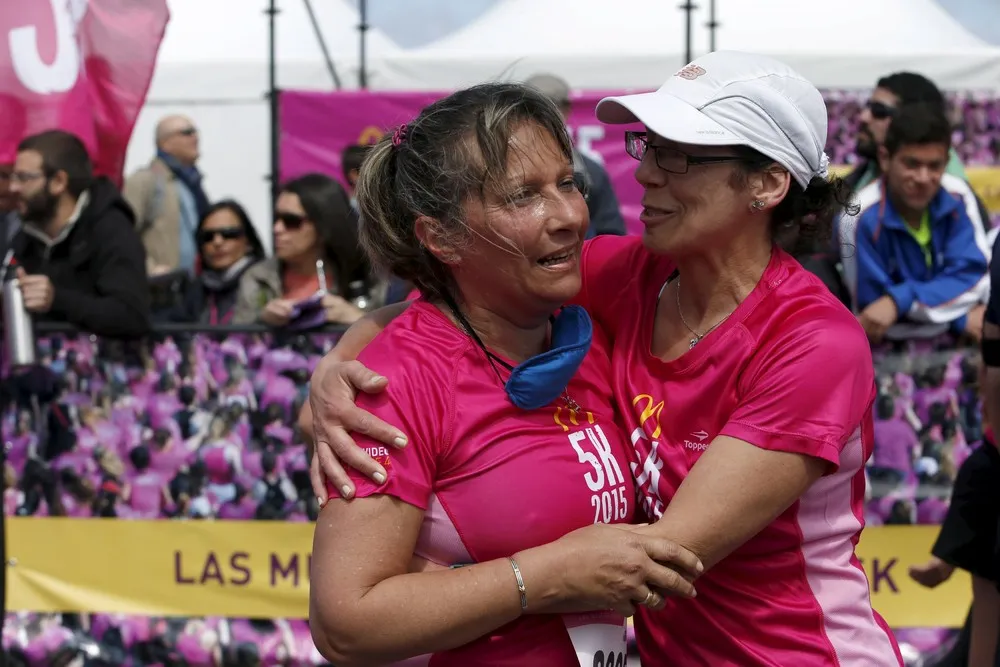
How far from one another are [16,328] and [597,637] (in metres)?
3.32

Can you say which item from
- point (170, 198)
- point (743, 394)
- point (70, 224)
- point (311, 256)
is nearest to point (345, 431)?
point (743, 394)

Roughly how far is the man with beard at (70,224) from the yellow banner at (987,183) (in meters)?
3.46

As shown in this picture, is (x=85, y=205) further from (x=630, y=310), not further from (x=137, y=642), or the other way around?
(x=630, y=310)

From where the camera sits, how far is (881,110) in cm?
541

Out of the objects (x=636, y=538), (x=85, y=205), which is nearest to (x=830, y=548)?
(x=636, y=538)

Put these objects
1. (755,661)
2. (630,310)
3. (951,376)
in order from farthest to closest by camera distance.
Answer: (951,376), (630,310), (755,661)

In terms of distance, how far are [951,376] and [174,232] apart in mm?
5053

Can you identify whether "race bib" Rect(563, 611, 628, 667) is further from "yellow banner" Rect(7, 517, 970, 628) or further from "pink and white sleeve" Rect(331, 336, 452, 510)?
"yellow banner" Rect(7, 517, 970, 628)

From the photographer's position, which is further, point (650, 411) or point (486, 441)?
point (650, 411)

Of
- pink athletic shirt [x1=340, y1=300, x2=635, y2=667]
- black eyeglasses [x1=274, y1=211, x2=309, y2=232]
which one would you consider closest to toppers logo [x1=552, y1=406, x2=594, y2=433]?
pink athletic shirt [x1=340, y1=300, x2=635, y2=667]

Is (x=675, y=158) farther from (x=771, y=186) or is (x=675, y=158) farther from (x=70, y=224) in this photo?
(x=70, y=224)

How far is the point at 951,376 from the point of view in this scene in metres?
4.84

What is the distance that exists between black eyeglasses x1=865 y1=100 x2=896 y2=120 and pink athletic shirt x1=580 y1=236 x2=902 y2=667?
3.19 metres

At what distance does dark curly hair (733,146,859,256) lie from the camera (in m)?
2.35
